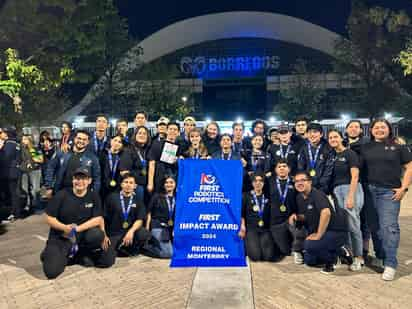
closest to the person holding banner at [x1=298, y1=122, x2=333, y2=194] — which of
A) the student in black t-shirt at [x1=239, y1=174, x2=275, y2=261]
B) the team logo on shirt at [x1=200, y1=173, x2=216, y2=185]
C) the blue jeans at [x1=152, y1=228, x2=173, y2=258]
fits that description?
the student in black t-shirt at [x1=239, y1=174, x2=275, y2=261]

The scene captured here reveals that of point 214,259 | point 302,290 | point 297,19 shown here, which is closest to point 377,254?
point 302,290

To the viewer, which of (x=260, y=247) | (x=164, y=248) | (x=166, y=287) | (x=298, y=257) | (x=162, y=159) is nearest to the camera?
(x=166, y=287)

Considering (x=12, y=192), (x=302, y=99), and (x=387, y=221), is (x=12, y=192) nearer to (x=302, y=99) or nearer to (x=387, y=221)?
(x=387, y=221)

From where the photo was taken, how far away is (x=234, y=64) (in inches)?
1453

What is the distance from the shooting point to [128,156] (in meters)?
5.85

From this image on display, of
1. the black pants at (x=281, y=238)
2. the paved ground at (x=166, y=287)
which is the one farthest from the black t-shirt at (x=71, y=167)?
the black pants at (x=281, y=238)

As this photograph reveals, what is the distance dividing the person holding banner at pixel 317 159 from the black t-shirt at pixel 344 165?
0.23 m

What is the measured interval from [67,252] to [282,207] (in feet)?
10.3

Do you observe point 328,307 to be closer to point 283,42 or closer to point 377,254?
point 377,254

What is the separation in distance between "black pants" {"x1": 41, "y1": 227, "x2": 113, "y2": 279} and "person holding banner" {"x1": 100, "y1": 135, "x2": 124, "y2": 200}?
1062mm

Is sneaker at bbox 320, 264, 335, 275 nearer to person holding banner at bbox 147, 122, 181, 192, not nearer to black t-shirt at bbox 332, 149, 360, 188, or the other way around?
black t-shirt at bbox 332, 149, 360, 188

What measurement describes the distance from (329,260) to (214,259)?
1.58 meters

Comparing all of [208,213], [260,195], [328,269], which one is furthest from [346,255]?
[208,213]

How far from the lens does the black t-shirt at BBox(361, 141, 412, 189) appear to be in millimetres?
4566
